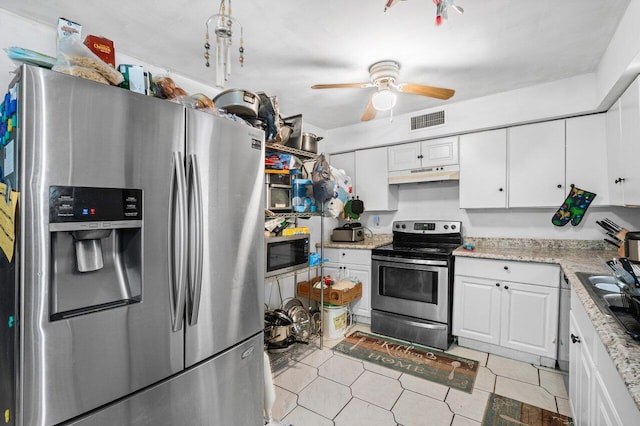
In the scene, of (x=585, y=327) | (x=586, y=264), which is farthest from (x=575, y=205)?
(x=585, y=327)

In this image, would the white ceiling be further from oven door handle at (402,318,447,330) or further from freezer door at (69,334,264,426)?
oven door handle at (402,318,447,330)

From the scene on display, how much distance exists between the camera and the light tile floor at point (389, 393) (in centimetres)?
179

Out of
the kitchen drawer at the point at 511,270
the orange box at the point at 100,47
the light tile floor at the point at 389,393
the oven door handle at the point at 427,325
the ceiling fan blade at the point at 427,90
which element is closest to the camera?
the orange box at the point at 100,47

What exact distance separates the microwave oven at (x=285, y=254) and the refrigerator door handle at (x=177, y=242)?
2.76ft

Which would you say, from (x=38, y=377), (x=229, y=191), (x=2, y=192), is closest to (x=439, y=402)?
(x=229, y=191)

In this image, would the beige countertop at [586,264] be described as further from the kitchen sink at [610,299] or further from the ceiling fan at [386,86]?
the ceiling fan at [386,86]

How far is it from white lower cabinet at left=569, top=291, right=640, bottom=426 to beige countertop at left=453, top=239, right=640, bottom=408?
7 cm

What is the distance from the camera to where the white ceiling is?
4.95 feet

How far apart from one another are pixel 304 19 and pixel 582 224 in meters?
2.97

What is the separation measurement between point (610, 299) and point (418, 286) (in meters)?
1.57

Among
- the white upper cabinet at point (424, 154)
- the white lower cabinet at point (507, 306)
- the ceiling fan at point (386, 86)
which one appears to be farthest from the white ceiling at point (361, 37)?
the white lower cabinet at point (507, 306)

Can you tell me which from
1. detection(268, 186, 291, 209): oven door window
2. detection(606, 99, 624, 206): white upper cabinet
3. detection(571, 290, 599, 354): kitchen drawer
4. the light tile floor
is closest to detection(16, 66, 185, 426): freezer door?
detection(268, 186, 291, 209): oven door window

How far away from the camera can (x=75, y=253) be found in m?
0.93

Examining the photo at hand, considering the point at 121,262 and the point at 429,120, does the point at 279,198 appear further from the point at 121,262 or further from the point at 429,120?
the point at 429,120
